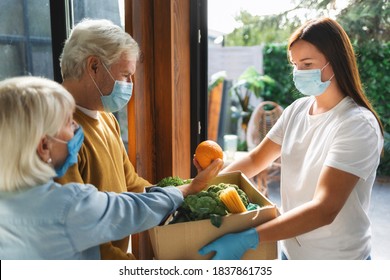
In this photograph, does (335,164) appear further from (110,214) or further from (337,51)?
(110,214)

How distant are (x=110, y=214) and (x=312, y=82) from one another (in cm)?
84

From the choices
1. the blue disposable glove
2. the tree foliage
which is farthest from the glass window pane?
the tree foliage

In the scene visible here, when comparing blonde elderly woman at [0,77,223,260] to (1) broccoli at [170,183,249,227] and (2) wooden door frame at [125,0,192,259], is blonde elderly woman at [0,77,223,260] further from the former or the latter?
(2) wooden door frame at [125,0,192,259]

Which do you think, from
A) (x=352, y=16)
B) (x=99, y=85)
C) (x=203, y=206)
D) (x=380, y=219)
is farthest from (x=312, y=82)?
(x=380, y=219)

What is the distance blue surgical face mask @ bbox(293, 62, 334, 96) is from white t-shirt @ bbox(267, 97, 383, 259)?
0.28 ft

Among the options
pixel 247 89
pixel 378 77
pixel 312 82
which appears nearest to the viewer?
pixel 312 82

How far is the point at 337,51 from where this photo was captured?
133 cm

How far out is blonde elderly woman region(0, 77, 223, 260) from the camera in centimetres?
90

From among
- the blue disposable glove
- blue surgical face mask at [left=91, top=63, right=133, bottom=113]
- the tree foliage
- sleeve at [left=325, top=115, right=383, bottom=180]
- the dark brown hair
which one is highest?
the tree foliage

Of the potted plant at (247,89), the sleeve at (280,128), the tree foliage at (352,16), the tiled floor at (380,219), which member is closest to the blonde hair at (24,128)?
the sleeve at (280,128)

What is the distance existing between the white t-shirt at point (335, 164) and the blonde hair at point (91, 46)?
72 cm

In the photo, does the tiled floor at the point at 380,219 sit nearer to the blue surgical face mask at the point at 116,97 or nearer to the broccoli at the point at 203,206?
the broccoli at the point at 203,206

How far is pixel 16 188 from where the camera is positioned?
3.04 ft

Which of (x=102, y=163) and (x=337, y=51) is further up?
(x=337, y=51)
